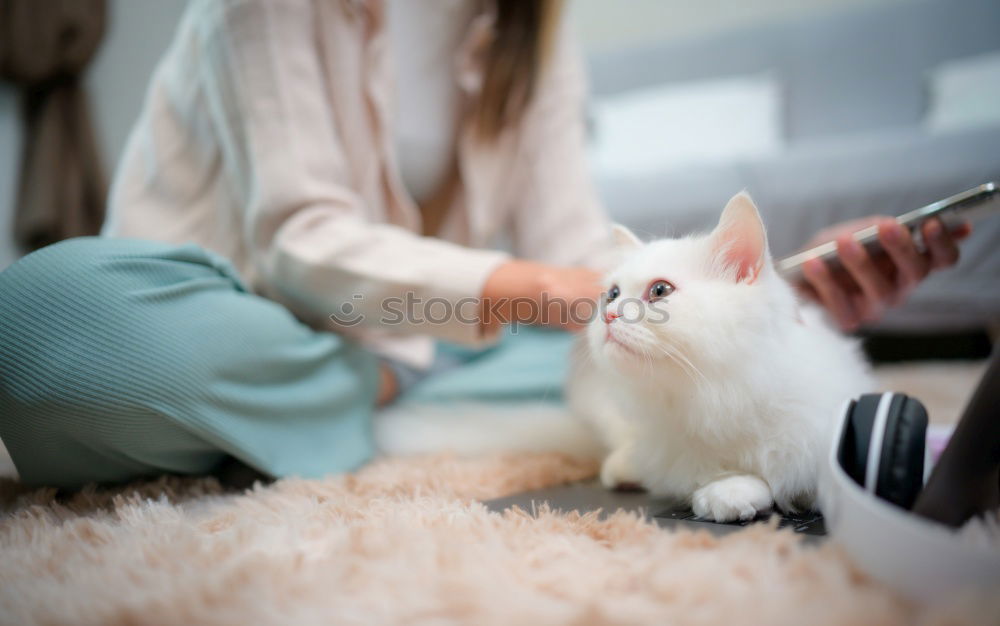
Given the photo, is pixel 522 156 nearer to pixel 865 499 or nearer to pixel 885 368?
pixel 865 499

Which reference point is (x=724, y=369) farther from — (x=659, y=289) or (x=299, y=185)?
(x=299, y=185)

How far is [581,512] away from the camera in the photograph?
0.54 metres

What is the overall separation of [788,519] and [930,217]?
41 cm

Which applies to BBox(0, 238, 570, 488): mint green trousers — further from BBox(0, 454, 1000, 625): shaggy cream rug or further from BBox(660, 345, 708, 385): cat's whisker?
BBox(660, 345, 708, 385): cat's whisker

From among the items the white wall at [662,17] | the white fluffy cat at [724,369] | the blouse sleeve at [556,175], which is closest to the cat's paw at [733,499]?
the white fluffy cat at [724,369]

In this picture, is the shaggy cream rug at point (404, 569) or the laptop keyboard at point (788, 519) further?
the laptop keyboard at point (788, 519)

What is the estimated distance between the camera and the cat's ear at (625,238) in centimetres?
61

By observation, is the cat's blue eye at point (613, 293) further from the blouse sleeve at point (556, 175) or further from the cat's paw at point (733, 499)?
the blouse sleeve at point (556, 175)

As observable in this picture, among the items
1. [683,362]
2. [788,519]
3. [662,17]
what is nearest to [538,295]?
[683,362]

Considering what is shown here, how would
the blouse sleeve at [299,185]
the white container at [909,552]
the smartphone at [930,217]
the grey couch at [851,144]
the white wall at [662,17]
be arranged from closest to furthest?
the white container at [909,552]
the smartphone at [930,217]
the blouse sleeve at [299,185]
the grey couch at [851,144]
the white wall at [662,17]

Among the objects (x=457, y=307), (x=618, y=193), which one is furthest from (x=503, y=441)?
(x=618, y=193)

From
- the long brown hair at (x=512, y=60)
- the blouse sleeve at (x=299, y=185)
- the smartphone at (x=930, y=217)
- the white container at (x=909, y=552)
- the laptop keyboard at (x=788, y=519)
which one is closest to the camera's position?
the white container at (x=909, y=552)

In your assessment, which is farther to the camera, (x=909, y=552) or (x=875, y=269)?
(x=875, y=269)

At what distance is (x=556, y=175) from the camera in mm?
1072
